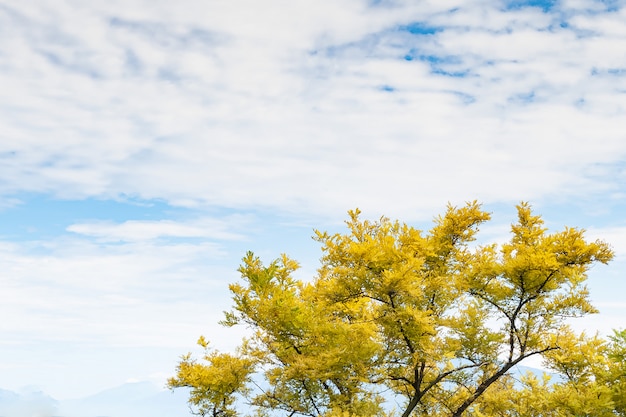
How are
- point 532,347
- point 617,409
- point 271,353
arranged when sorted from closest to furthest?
point 617,409
point 532,347
point 271,353

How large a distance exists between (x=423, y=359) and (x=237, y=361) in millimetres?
8281

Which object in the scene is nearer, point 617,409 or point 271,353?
point 617,409

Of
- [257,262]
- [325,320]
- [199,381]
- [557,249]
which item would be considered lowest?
[199,381]

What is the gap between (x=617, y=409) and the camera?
57.6ft

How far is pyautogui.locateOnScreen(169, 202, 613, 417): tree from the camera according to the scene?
1719cm

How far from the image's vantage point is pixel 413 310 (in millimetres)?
16469

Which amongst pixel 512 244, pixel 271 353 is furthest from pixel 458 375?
pixel 271 353

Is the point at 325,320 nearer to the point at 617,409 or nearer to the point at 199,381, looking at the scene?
the point at 199,381

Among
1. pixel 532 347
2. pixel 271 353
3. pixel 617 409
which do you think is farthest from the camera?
pixel 271 353

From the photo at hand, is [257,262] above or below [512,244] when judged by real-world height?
below

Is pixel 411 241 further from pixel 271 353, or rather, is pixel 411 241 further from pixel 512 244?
pixel 271 353

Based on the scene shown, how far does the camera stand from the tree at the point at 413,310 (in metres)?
17.2

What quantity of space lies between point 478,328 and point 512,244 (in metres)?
3.18

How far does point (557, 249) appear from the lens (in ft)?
58.7
